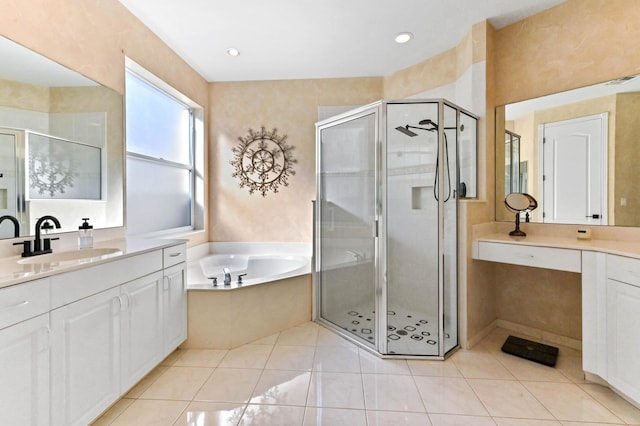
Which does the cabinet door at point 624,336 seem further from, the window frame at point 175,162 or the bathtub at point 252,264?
the window frame at point 175,162

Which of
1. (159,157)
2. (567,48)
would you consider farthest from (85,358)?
(567,48)

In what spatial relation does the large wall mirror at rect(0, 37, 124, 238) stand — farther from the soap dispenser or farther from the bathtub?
the bathtub

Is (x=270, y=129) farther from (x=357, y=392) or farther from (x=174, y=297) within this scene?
(x=357, y=392)

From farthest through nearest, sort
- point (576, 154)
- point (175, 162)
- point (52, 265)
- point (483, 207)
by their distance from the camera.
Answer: point (175, 162), point (483, 207), point (576, 154), point (52, 265)

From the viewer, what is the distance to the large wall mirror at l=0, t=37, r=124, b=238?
4.65 feet

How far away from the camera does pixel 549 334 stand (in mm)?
2279

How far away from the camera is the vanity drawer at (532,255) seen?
179cm

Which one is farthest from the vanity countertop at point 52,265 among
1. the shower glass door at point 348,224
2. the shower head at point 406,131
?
the shower head at point 406,131

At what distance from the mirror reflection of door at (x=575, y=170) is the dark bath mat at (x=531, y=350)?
97cm

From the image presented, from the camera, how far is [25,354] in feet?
3.51

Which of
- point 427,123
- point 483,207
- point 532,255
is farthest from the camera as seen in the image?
point 483,207

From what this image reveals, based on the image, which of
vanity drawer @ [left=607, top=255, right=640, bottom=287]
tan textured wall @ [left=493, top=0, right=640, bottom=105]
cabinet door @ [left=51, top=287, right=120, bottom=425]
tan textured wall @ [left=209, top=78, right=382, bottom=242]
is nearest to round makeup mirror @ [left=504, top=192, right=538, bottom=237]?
vanity drawer @ [left=607, top=255, right=640, bottom=287]

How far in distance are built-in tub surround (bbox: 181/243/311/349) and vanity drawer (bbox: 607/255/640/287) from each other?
2.10 m

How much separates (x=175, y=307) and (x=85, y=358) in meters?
0.70
